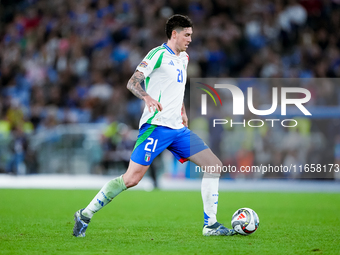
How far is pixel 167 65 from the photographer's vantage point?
590 centimetres

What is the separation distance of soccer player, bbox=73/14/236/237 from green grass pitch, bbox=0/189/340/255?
1.21ft

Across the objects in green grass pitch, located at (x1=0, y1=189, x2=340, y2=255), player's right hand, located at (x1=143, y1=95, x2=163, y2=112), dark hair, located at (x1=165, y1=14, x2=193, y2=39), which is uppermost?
dark hair, located at (x1=165, y1=14, x2=193, y2=39)

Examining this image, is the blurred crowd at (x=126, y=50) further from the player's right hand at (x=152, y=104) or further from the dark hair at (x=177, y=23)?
the player's right hand at (x=152, y=104)

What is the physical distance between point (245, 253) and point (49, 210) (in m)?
4.93

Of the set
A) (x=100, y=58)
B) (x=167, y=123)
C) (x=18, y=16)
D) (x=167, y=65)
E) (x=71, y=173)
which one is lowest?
(x=71, y=173)

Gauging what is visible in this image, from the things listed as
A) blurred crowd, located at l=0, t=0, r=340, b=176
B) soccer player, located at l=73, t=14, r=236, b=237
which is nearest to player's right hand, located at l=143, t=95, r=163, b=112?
soccer player, located at l=73, t=14, r=236, b=237

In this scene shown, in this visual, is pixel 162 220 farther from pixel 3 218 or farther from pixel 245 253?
pixel 245 253

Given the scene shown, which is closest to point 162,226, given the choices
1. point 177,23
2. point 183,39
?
point 183,39

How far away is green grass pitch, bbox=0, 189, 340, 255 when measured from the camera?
518cm

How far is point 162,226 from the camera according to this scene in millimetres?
6996

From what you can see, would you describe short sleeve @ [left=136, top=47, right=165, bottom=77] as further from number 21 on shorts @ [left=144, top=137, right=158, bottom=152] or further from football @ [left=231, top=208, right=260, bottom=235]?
football @ [left=231, top=208, right=260, bottom=235]

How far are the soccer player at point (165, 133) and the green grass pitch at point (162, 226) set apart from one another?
37 cm

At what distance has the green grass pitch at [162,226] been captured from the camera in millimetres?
5176

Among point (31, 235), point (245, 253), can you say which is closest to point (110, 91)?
point (31, 235)
